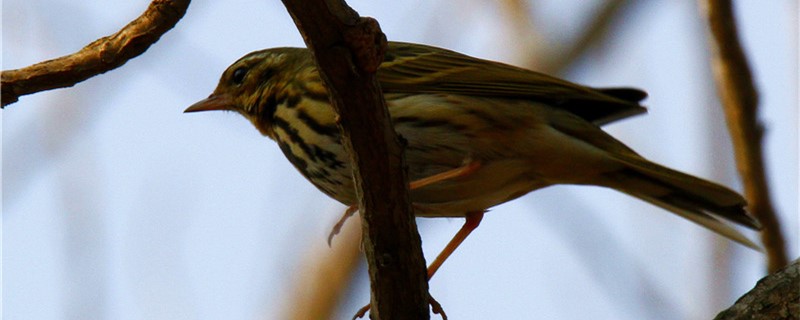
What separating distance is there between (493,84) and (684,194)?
1113 mm

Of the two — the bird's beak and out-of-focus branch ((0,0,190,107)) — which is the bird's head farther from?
out-of-focus branch ((0,0,190,107))

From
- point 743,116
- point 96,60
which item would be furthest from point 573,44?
point 96,60

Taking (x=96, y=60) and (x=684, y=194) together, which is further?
(x=684, y=194)

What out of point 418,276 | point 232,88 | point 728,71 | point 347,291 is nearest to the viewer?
point 418,276

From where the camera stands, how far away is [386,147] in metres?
3.53

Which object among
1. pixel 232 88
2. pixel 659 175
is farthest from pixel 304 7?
pixel 232 88

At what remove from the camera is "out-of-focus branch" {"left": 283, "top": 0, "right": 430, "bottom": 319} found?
3.23 metres

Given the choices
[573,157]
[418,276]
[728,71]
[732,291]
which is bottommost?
[732,291]

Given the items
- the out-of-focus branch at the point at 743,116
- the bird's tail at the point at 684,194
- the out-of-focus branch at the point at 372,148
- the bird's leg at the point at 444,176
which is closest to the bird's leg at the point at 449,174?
the bird's leg at the point at 444,176

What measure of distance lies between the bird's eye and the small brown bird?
1.82 feet

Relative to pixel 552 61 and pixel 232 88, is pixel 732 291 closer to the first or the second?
pixel 552 61

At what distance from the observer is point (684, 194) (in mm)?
5164

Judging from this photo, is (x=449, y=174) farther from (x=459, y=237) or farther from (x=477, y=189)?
(x=459, y=237)

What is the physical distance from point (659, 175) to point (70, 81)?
2809 millimetres
